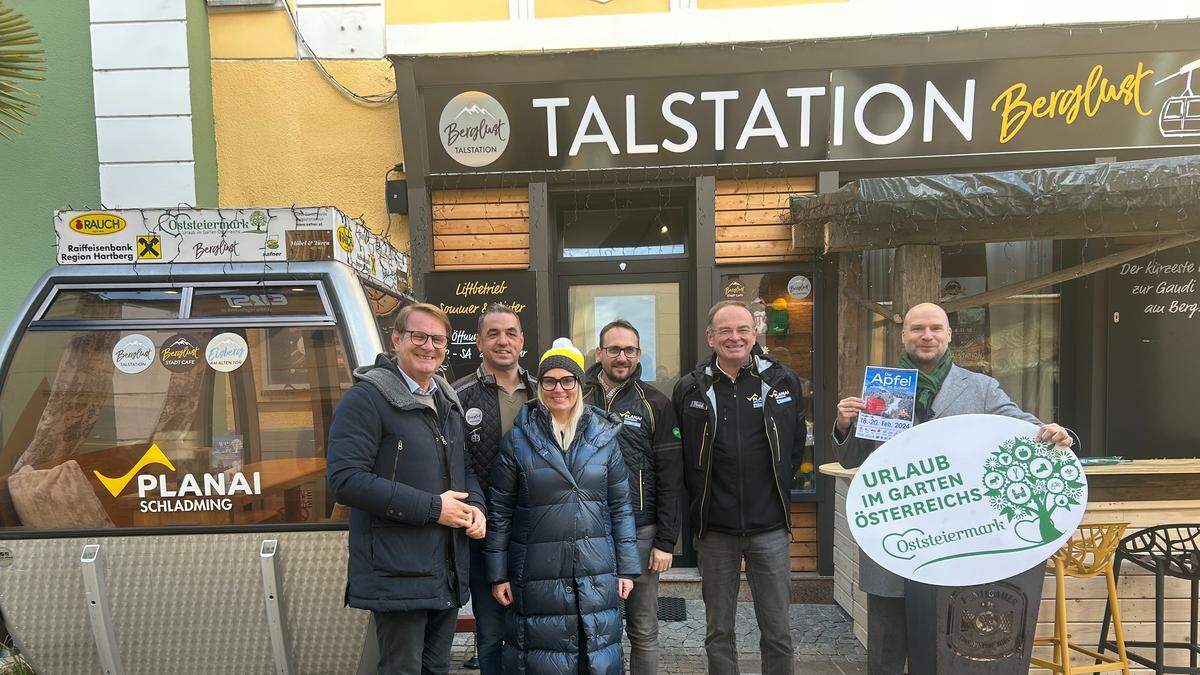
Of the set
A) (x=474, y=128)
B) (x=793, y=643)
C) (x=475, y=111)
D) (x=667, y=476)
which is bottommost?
(x=793, y=643)

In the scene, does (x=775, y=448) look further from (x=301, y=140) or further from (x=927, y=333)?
(x=301, y=140)

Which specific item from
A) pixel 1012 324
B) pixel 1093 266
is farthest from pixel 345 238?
pixel 1012 324

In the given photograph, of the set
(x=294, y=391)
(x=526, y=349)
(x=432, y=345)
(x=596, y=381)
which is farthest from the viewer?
(x=526, y=349)

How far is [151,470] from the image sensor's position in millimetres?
2561

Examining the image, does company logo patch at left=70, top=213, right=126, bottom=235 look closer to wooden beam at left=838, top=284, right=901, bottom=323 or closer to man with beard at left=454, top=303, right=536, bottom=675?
man with beard at left=454, top=303, right=536, bottom=675

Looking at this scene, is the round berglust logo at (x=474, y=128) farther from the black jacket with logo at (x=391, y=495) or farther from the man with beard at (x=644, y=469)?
the black jacket with logo at (x=391, y=495)

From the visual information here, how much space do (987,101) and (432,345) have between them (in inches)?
188

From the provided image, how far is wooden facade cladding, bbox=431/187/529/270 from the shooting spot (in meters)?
4.95

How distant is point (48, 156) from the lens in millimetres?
4969

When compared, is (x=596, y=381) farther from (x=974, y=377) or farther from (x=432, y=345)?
(x=974, y=377)

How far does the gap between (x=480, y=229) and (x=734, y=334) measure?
112 inches

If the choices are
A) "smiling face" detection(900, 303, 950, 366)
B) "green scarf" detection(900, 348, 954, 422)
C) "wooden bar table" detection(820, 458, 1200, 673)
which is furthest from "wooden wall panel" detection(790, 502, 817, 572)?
"smiling face" detection(900, 303, 950, 366)

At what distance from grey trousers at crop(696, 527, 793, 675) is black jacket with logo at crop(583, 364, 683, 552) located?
0.92 ft

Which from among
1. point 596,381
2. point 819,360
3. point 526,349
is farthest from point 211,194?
point 819,360
